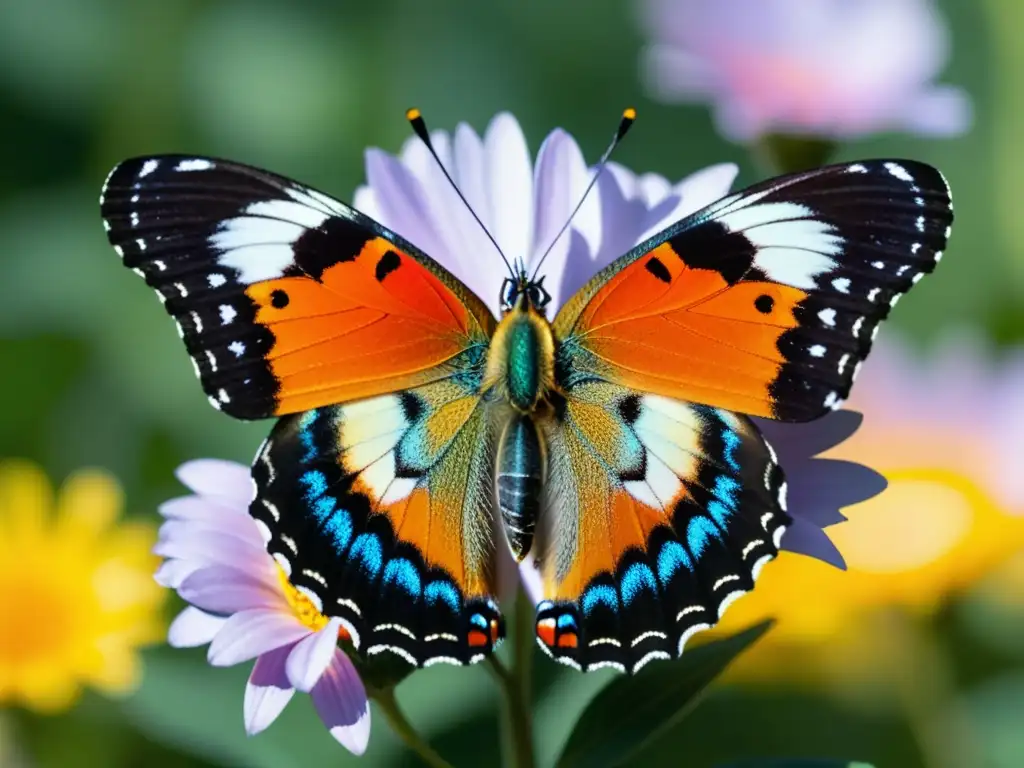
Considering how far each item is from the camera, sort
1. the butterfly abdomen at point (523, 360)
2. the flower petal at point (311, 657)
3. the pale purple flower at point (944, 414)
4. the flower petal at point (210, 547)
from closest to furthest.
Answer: the flower petal at point (311, 657) → the flower petal at point (210, 547) → the butterfly abdomen at point (523, 360) → the pale purple flower at point (944, 414)

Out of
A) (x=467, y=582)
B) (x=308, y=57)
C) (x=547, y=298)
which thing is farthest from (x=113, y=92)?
(x=467, y=582)

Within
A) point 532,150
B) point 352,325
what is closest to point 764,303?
point 352,325

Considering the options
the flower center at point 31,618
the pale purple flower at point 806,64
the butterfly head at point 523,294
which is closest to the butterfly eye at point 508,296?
the butterfly head at point 523,294

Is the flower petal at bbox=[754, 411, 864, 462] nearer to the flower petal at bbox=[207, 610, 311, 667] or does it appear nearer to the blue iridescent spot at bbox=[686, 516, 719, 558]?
the blue iridescent spot at bbox=[686, 516, 719, 558]

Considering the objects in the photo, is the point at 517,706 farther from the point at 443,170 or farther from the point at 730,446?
the point at 443,170

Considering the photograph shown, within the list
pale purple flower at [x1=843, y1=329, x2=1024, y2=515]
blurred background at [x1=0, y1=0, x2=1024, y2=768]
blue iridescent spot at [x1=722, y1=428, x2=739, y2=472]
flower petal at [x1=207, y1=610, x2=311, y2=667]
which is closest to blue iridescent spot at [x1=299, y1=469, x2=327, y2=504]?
flower petal at [x1=207, y1=610, x2=311, y2=667]

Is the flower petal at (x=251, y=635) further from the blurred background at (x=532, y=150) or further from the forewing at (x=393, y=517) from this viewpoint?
the blurred background at (x=532, y=150)
